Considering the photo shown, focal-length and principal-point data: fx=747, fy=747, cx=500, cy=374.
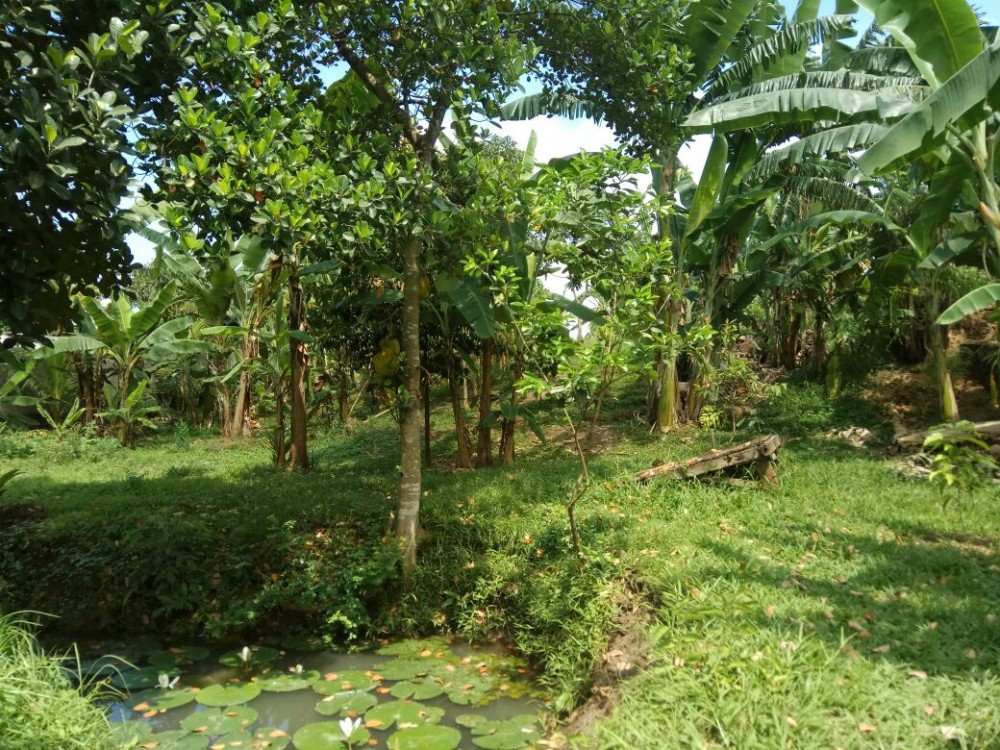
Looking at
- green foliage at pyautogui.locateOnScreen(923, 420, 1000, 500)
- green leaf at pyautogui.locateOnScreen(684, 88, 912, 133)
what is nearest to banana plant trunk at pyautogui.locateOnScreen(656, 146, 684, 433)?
green leaf at pyautogui.locateOnScreen(684, 88, 912, 133)

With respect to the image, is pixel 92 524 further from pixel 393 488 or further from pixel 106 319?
pixel 106 319

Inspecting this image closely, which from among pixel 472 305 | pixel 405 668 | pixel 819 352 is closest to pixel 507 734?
pixel 405 668

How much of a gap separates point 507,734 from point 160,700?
7.60 ft

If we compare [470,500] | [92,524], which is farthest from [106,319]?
[470,500]

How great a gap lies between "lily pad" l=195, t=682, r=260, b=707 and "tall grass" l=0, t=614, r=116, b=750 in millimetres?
830

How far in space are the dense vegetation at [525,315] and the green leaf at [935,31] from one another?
0.10 feet

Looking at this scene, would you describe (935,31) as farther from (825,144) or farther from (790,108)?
(825,144)

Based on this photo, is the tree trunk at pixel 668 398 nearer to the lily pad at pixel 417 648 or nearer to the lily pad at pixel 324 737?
the lily pad at pixel 417 648

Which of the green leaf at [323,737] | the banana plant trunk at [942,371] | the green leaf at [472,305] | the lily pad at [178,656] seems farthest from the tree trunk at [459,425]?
the banana plant trunk at [942,371]

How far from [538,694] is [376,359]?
4.54m

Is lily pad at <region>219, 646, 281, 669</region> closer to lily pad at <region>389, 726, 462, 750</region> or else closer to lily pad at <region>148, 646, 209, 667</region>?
lily pad at <region>148, 646, 209, 667</region>

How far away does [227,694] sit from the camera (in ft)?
16.2

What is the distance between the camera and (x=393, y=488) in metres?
8.26

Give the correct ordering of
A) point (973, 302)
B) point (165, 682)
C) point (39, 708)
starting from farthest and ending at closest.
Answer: point (973, 302) < point (165, 682) < point (39, 708)
